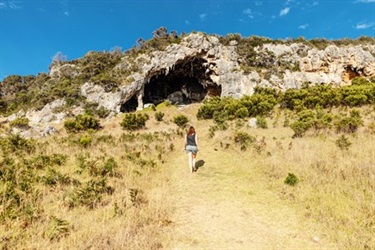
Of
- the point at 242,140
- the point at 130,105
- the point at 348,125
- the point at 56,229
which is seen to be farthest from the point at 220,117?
the point at 130,105

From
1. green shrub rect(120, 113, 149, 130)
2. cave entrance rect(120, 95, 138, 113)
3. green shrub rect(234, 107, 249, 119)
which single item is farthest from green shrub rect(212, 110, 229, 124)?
cave entrance rect(120, 95, 138, 113)

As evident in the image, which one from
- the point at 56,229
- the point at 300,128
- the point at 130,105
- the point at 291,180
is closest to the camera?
the point at 56,229

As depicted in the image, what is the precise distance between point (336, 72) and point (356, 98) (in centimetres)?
2547

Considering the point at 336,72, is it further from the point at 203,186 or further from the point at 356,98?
the point at 203,186

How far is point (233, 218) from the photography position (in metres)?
5.84

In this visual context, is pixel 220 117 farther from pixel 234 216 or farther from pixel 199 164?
pixel 234 216

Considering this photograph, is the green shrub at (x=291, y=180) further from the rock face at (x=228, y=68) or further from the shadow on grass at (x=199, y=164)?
the rock face at (x=228, y=68)

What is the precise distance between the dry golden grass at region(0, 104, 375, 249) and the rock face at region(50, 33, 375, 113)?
32.9 m

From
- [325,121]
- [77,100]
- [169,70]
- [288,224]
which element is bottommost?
[288,224]

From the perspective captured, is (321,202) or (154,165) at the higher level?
(154,165)

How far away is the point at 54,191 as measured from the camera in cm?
672

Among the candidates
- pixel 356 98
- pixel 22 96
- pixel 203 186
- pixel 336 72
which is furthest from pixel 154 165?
pixel 336 72

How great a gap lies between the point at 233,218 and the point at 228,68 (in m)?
40.9

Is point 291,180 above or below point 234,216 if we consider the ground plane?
above
